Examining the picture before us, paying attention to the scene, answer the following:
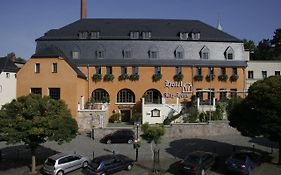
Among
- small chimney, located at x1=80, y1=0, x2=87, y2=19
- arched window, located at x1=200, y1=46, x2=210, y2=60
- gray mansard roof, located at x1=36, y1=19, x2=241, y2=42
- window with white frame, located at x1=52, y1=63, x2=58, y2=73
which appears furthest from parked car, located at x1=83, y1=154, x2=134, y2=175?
small chimney, located at x1=80, y1=0, x2=87, y2=19

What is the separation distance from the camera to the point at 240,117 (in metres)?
27.0

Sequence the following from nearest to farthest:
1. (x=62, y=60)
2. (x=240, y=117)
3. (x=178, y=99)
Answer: (x=240, y=117)
(x=62, y=60)
(x=178, y=99)

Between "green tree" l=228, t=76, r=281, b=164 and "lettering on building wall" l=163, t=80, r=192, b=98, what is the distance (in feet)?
76.7

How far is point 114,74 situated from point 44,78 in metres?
11.5

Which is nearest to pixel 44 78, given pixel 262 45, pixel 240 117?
pixel 240 117

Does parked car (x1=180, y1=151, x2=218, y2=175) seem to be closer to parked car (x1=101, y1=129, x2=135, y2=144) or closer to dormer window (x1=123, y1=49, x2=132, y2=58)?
parked car (x1=101, y1=129, x2=135, y2=144)

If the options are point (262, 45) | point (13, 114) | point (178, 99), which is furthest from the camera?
point (262, 45)

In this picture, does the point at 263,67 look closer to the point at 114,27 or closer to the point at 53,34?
the point at 114,27

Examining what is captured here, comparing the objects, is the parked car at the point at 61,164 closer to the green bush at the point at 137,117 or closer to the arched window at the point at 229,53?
the green bush at the point at 137,117

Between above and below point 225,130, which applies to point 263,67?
above

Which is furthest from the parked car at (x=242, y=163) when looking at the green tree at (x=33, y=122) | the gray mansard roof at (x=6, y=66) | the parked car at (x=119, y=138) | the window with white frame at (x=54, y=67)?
the gray mansard roof at (x=6, y=66)

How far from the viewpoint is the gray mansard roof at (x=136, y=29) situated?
5188 centimetres

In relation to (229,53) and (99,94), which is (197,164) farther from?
(229,53)

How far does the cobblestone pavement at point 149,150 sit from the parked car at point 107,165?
1.87 ft
